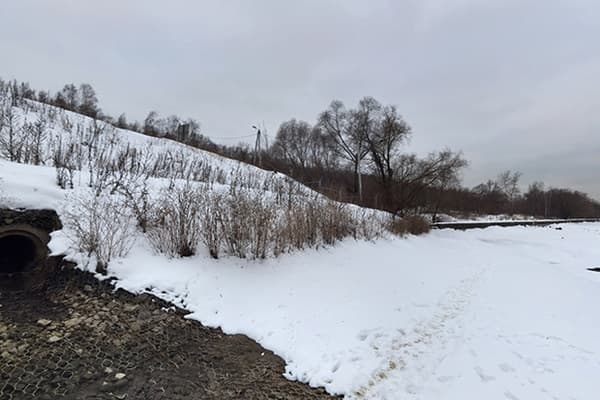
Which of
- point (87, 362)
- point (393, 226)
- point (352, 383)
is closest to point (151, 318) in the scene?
point (87, 362)

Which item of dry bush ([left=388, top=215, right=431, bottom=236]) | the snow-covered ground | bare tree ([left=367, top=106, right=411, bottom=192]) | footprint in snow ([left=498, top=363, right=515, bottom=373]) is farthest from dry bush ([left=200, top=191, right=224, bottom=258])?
bare tree ([left=367, top=106, right=411, bottom=192])

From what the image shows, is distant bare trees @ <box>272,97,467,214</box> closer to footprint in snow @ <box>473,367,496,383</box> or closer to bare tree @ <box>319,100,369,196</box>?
bare tree @ <box>319,100,369,196</box>

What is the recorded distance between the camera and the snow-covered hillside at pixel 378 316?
3.16 metres

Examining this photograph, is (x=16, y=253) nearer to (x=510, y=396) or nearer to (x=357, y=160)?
(x=510, y=396)

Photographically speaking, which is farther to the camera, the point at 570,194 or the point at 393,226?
the point at 570,194

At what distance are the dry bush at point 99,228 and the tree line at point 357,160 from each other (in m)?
4.34

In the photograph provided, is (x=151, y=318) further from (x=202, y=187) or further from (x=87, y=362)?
(x=202, y=187)

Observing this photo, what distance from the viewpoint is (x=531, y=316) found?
4.95m

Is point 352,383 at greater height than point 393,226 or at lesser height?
lesser

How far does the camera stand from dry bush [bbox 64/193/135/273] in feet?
15.3

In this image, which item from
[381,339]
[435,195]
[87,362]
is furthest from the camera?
[435,195]

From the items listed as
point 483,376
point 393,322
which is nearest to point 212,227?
point 393,322

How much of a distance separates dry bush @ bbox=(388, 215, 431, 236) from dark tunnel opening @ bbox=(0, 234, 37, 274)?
10.6 metres

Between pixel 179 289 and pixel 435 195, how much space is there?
2196cm
